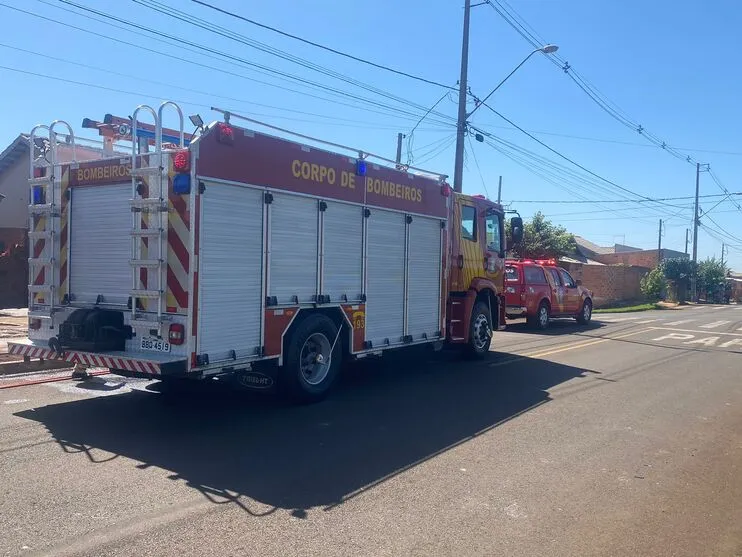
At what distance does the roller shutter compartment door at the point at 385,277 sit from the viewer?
900cm

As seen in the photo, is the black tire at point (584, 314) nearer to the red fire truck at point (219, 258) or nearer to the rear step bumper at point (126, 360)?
the red fire truck at point (219, 258)

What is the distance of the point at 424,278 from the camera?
10.2 metres

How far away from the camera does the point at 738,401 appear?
9.39 m

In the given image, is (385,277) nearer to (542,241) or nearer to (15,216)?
(15,216)

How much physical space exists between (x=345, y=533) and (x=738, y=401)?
295 inches

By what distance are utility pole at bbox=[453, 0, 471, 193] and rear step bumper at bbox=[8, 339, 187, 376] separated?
43.6 feet

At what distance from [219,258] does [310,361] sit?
6.69ft

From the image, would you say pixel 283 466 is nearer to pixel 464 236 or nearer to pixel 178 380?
pixel 178 380

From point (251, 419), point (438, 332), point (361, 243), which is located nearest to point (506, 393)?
point (438, 332)

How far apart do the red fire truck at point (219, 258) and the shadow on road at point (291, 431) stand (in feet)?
1.73

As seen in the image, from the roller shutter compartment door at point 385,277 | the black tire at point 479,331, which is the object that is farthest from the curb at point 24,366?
the black tire at point 479,331

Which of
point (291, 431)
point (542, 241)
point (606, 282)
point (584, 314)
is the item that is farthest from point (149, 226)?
point (606, 282)

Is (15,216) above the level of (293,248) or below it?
above

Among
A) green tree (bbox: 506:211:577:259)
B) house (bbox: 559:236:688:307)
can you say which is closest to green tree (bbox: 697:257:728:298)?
house (bbox: 559:236:688:307)
